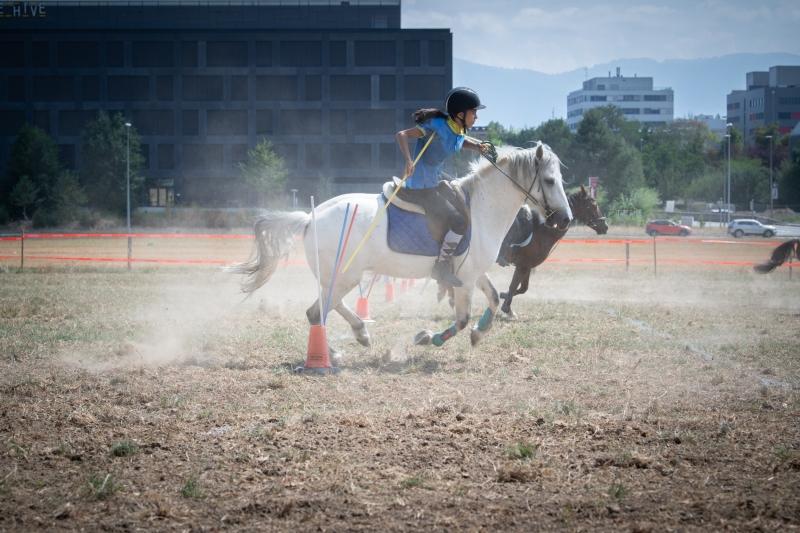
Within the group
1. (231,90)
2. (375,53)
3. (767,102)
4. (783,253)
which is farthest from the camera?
(767,102)

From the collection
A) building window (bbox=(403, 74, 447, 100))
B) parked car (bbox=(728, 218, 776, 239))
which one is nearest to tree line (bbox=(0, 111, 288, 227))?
building window (bbox=(403, 74, 447, 100))

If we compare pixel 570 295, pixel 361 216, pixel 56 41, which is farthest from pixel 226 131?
pixel 361 216

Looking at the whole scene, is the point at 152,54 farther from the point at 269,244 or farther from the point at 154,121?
the point at 269,244

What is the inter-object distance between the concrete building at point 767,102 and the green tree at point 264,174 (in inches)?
4352

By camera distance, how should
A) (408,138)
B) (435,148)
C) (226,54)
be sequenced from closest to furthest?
(408,138) < (435,148) < (226,54)

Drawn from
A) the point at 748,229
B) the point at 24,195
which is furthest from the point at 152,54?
the point at 748,229

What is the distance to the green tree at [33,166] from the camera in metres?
72.7

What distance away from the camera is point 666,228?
66.9m

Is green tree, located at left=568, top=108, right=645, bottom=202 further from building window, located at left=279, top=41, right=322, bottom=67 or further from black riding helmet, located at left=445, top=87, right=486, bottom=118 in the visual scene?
black riding helmet, located at left=445, top=87, right=486, bottom=118

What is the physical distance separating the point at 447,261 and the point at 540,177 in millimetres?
1763

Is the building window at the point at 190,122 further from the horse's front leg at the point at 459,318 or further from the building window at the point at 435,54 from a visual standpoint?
the horse's front leg at the point at 459,318

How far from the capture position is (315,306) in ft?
36.5

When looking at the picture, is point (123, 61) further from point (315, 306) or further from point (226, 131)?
point (315, 306)

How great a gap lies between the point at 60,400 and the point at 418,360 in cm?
452
